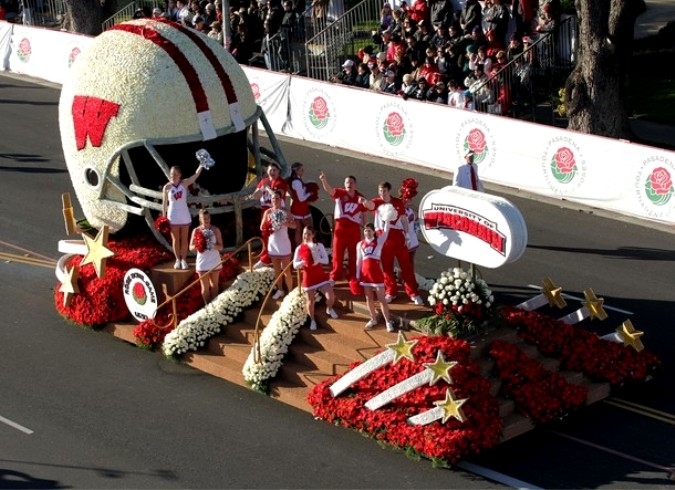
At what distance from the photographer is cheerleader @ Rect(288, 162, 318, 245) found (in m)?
20.5

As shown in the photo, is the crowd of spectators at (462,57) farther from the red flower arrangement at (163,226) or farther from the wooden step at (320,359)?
the wooden step at (320,359)

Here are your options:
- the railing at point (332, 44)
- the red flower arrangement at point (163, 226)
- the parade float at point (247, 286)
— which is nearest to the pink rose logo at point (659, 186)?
the parade float at point (247, 286)

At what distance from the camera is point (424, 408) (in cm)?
1694

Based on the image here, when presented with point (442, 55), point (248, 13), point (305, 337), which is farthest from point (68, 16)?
point (305, 337)

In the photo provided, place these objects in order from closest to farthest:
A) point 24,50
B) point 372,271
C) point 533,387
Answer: point 533,387, point 372,271, point 24,50

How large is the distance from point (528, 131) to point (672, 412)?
363 inches

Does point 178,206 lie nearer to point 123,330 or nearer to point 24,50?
point 123,330

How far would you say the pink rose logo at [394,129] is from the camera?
92.8 ft

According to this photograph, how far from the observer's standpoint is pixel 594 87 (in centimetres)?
2802

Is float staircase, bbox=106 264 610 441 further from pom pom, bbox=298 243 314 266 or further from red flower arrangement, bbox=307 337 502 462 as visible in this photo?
pom pom, bbox=298 243 314 266

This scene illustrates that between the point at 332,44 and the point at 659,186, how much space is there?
12545mm

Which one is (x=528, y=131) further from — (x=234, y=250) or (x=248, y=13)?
(x=248, y=13)

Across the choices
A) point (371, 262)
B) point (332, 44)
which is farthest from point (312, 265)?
point (332, 44)

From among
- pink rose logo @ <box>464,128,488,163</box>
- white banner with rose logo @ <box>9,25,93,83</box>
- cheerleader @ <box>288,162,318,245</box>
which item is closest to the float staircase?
cheerleader @ <box>288,162,318,245</box>
